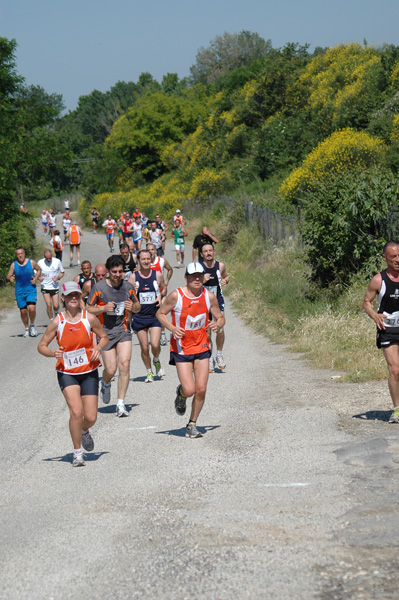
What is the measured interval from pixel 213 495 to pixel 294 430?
2.56 meters

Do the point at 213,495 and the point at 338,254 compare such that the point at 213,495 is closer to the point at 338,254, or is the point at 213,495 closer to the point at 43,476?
the point at 43,476

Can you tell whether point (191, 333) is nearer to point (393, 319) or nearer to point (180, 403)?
point (180, 403)

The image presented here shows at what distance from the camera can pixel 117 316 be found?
1144 centimetres

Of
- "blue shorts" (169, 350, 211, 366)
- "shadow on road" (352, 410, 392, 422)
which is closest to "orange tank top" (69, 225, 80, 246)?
"blue shorts" (169, 350, 211, 366)

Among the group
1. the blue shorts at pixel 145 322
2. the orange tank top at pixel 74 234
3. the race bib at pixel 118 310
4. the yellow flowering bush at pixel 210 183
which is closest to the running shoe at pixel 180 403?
the race bib at pixel 118 310

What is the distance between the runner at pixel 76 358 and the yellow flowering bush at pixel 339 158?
69.0ft

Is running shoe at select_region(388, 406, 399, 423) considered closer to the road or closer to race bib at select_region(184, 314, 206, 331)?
the road

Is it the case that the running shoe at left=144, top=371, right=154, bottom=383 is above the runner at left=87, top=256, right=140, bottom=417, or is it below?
below

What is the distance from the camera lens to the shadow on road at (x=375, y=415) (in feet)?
31.9

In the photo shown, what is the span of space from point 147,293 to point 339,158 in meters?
18.4

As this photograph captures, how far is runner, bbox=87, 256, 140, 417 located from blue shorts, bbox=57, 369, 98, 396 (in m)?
2.52

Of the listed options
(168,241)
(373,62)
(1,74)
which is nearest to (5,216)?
(1,74)

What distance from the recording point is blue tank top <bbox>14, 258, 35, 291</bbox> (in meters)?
19.4

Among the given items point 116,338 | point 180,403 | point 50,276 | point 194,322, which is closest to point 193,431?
point 180,403
